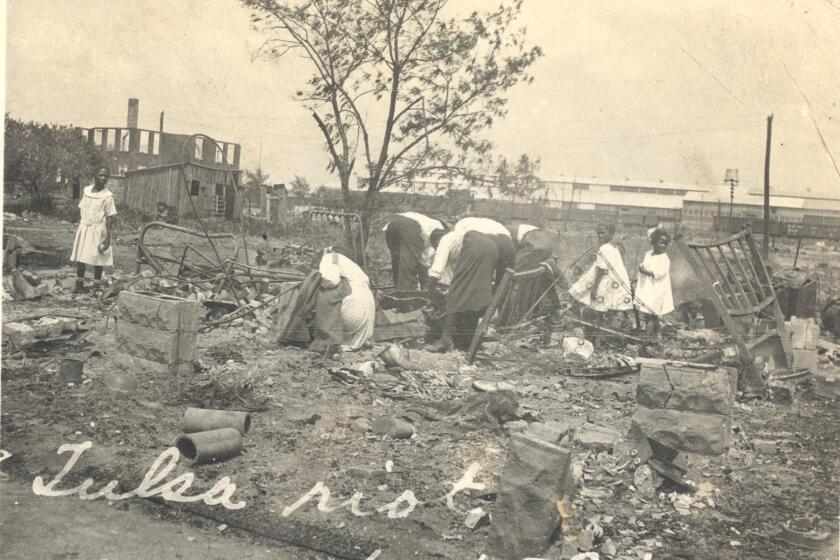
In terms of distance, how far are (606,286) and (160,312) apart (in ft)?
15.9

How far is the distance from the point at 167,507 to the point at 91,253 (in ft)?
16.9

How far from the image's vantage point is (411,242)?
738 centimetres

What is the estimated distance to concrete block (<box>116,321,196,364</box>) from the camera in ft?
15.2

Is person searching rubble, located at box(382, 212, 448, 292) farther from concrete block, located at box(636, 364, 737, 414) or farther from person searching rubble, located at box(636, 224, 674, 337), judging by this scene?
concrete block, located at box(636, 364, 737, 414)

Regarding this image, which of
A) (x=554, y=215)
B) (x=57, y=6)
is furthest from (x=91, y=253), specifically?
(x=554, y=215)

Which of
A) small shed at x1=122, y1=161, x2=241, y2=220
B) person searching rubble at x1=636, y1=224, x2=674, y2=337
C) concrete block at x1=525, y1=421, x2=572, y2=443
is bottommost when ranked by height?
concrete block at x1=525, y1=421, x2=572, y2=443

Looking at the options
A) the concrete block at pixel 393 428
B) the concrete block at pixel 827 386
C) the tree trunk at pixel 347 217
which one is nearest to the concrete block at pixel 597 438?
the concrete block at pixel 393 428

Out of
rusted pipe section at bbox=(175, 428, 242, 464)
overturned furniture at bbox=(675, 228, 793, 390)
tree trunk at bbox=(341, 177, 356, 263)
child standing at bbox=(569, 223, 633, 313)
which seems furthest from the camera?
tree trunk at bbox=(341, 177, 356, 263)

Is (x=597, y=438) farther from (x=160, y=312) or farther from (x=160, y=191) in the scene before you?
(x=160, y=191)

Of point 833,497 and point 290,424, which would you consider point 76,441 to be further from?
point 833,497

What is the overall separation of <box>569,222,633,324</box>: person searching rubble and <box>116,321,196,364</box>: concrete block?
4.47 meters

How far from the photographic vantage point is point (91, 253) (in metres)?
7.47

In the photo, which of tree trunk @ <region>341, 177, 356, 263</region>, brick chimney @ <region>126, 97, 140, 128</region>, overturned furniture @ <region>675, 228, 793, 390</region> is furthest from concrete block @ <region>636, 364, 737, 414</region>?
brick chimney @ <region>126, 97, 140, 128</region>

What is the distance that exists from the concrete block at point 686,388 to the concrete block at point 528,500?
1.47 meters
